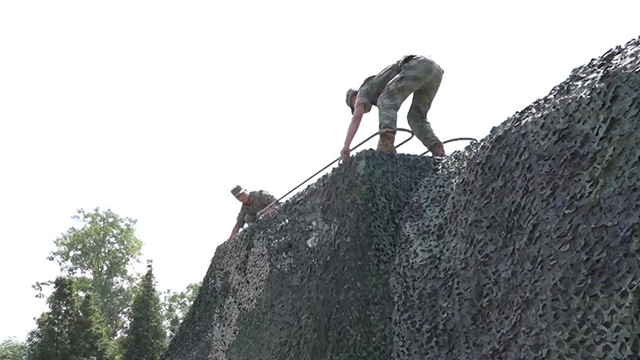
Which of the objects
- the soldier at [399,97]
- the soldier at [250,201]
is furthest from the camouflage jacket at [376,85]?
the soldier at [250,201]

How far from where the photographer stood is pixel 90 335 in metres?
18.7

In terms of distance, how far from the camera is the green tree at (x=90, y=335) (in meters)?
18.4

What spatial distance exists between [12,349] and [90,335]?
11278mm

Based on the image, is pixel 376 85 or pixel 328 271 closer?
pixel 328 271

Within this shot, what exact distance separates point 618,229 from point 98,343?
1876cm

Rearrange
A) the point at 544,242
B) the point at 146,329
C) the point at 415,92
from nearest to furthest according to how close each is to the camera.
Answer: the point at 544,242 → the point at 415,92 → the point at 146,329

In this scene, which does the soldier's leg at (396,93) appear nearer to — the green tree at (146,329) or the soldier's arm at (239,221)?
the soldier's arm at (239,221)

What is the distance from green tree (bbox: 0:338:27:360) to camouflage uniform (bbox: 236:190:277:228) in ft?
60.1

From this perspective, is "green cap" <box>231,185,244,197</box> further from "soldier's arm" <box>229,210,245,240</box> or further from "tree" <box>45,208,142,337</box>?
"tree" <box>45,208,142,337</box>

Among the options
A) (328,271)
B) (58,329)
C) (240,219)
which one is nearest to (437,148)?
(328,271)

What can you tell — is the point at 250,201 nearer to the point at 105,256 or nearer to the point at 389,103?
the point at 389,103

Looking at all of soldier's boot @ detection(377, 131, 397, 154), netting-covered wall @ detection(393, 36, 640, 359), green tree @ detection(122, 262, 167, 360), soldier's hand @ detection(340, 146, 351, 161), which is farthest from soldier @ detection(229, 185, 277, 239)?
green tree @ detection(122, 262, 167, 360)

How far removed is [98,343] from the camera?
61.5ft

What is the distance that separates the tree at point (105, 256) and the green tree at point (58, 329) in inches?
485
